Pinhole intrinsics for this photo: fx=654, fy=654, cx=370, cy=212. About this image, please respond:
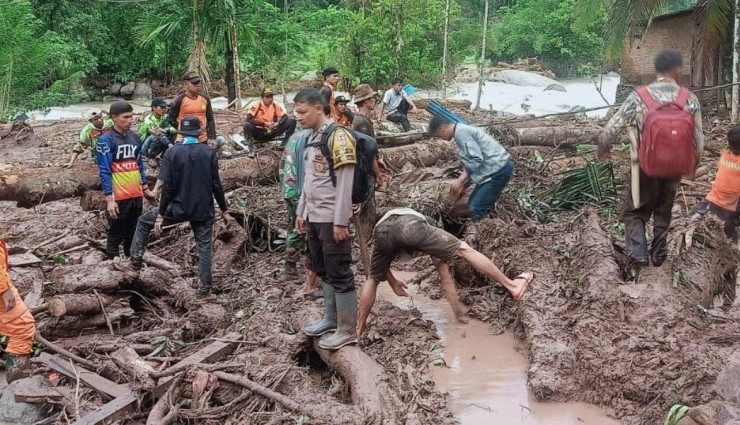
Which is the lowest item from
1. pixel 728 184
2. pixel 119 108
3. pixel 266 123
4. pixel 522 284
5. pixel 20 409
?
pixel 20 409

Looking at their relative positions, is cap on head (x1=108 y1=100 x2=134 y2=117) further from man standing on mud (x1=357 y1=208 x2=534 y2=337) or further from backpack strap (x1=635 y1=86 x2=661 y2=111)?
backpack strap (x1=635 y1=86 x2=661 y2=111)

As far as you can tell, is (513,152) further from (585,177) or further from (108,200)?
(108,200)

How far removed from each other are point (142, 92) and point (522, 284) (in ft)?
81.8

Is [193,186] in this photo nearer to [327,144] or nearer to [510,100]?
[327,144]

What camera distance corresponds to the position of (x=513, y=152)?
982 cm

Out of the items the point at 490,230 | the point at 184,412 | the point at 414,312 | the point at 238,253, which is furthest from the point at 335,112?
the point at 184,412

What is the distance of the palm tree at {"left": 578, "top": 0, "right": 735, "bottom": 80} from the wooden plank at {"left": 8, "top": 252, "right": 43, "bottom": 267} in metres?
12.2

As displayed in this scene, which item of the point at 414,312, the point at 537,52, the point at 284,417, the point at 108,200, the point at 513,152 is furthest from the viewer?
the point at 537,52

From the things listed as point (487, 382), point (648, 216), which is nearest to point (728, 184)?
point (648, 216)

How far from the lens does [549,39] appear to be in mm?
32625

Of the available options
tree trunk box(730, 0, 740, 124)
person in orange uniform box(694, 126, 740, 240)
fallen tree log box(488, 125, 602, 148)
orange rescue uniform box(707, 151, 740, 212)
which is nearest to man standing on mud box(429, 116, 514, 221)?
person in orange uniform box(694, 126, 740, 240)

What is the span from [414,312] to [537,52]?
30425 millimetres

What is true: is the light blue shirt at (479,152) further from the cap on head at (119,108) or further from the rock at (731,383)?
the rock at (731,383)

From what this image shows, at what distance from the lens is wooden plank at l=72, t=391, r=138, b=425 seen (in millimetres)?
3949
